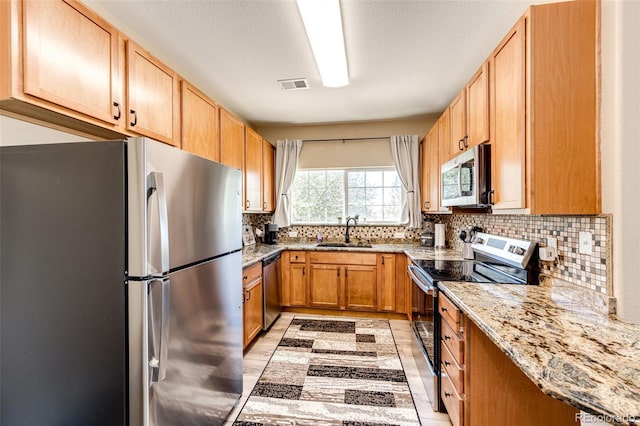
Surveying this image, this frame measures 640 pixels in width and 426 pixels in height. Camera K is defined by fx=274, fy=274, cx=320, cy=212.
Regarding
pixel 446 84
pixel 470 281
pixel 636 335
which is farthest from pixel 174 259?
pixel 446 84

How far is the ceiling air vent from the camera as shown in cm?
256

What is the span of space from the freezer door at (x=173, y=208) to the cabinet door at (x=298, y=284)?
1.78 m

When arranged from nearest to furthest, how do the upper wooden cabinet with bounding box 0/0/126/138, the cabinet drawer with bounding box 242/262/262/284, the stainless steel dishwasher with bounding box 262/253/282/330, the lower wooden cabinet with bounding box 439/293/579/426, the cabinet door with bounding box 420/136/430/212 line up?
the upper wooden cabinet with bounding box 0/0/126/138 < the lower wooden cabinet with bounding box 439/293/579/426 < the cabinet drawer with bounding box 242/262/262/284 < the stainless steel dishwasher with bounding box 262/253/282/330 < the cabinet door with bounding box 420/136/430/212

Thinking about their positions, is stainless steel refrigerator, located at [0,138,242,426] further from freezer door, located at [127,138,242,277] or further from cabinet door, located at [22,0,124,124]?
cabinet door, located at [22,0,124,124]

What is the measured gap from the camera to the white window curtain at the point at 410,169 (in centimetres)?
372

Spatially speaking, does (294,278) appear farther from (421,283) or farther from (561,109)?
(561,109)

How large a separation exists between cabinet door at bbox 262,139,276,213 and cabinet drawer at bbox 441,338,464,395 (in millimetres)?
2609

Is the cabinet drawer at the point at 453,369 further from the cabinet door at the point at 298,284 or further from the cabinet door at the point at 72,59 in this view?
the cabinet door at the point at 72,59

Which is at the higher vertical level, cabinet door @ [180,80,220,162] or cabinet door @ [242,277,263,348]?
cabinet door @ [180,80,220,162]

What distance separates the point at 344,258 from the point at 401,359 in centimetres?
128

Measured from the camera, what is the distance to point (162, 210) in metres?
1.13

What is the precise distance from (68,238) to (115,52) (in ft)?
3.41

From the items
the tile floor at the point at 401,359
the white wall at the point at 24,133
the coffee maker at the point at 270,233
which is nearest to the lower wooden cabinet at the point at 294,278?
the tile floor at the point at 401,359

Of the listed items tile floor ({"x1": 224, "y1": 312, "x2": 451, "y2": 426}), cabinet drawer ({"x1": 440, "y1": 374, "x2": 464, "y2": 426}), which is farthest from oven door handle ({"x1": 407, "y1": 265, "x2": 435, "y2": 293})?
tile floor ({"x1": 224, "y1": 312, "x2": 451, "y2": 426})
